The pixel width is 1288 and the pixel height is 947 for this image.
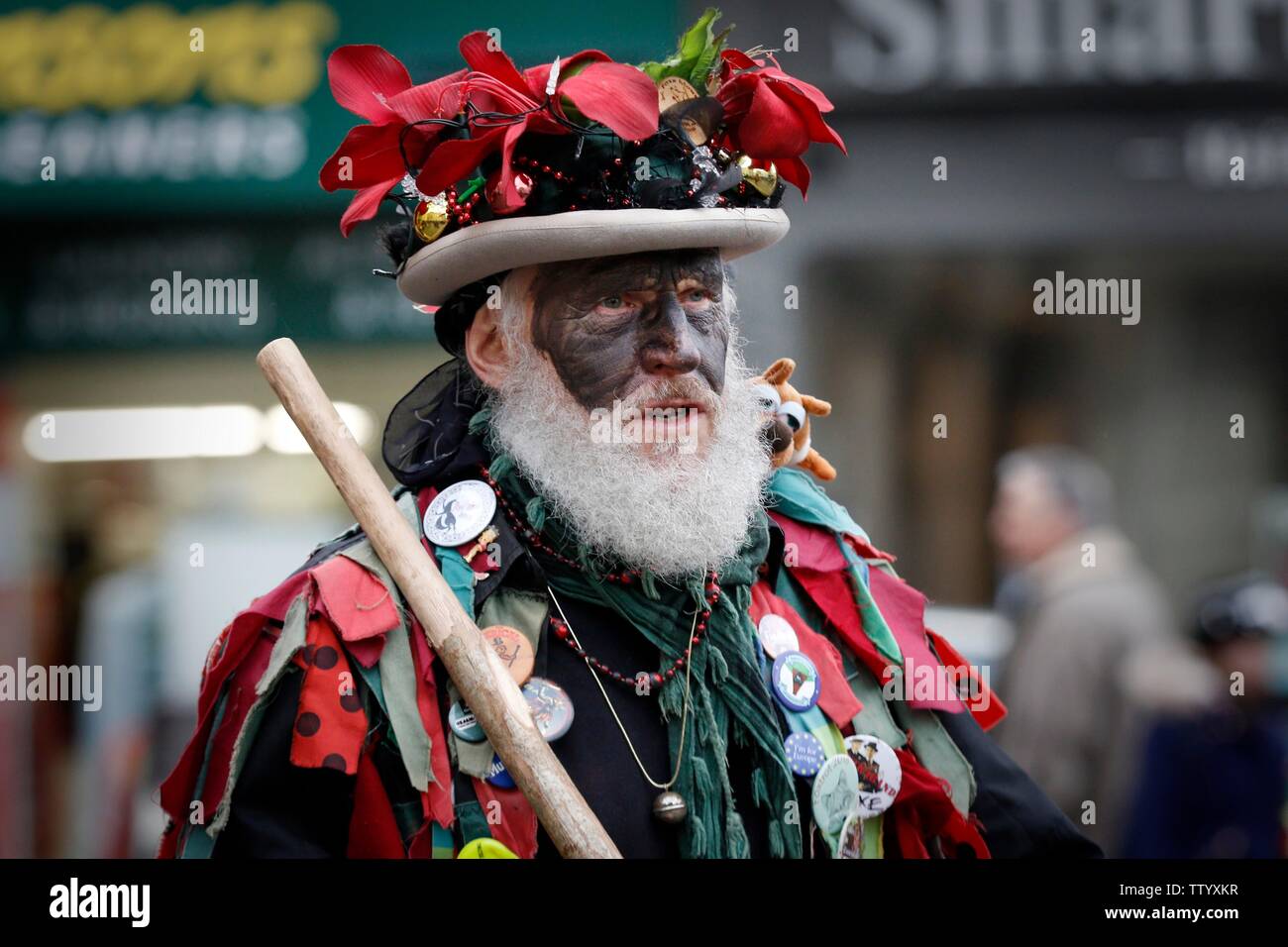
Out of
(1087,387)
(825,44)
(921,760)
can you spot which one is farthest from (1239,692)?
(825,44)

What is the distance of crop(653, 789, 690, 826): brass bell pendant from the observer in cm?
229

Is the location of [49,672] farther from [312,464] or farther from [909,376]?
[909,376]

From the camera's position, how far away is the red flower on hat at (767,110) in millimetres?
2514

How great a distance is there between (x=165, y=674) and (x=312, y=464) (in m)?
1.07

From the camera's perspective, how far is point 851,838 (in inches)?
95.3

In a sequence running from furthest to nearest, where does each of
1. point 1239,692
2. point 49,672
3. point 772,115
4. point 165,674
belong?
point 49,672
point 165,674
point 1239,692
point 772,115

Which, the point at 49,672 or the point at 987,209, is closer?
the point at 49,672

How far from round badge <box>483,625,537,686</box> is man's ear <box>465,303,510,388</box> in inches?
19.6

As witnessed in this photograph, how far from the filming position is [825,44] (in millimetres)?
6414

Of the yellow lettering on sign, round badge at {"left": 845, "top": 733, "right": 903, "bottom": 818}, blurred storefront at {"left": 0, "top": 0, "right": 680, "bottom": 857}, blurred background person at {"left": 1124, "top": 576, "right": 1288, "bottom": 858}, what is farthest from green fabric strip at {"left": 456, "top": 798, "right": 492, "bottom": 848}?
the yellow lettering on sign

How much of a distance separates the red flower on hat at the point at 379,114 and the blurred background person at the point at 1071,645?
2793 mm

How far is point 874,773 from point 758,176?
1.06 m

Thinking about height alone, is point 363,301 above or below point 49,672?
above

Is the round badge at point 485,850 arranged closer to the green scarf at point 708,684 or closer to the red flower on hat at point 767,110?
the green scarf at point 708,684
